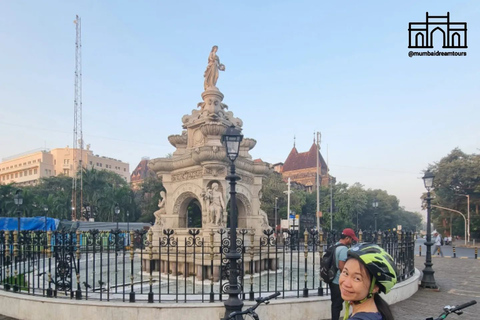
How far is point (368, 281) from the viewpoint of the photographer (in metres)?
2.27

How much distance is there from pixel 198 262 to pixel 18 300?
5.08 meters

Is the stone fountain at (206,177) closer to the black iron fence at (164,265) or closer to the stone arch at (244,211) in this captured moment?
the stone arch at (244,211)

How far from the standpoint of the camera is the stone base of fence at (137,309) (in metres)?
7.08

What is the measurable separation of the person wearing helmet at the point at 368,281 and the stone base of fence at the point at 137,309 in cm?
547

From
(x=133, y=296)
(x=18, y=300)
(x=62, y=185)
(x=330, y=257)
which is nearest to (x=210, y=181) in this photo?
(x=133, y=296)

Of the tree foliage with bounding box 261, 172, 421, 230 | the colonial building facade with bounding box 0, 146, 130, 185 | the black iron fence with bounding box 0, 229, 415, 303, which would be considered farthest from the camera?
the colonial building facade with bounding box 0, 146, 130, 185

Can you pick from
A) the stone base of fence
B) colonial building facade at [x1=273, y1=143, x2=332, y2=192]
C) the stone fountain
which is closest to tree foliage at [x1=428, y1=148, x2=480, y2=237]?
colonial building facade at [x1=273, y1=143, x2=332, y2=192]

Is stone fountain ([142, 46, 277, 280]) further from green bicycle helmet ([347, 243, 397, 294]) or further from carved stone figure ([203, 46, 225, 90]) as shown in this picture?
green bicycle helmet ([347, 243, 397, 294])

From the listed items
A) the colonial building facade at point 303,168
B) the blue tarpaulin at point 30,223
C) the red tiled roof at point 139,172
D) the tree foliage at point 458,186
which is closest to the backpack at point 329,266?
the blue tarpaulin at point 30,223

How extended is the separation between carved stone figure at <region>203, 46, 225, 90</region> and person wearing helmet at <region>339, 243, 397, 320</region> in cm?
1342

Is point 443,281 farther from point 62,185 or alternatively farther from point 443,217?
point 62,185

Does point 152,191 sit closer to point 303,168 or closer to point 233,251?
point 233,251

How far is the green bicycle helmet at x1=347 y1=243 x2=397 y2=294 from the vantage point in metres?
2.20

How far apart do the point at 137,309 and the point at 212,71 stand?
413 inches
